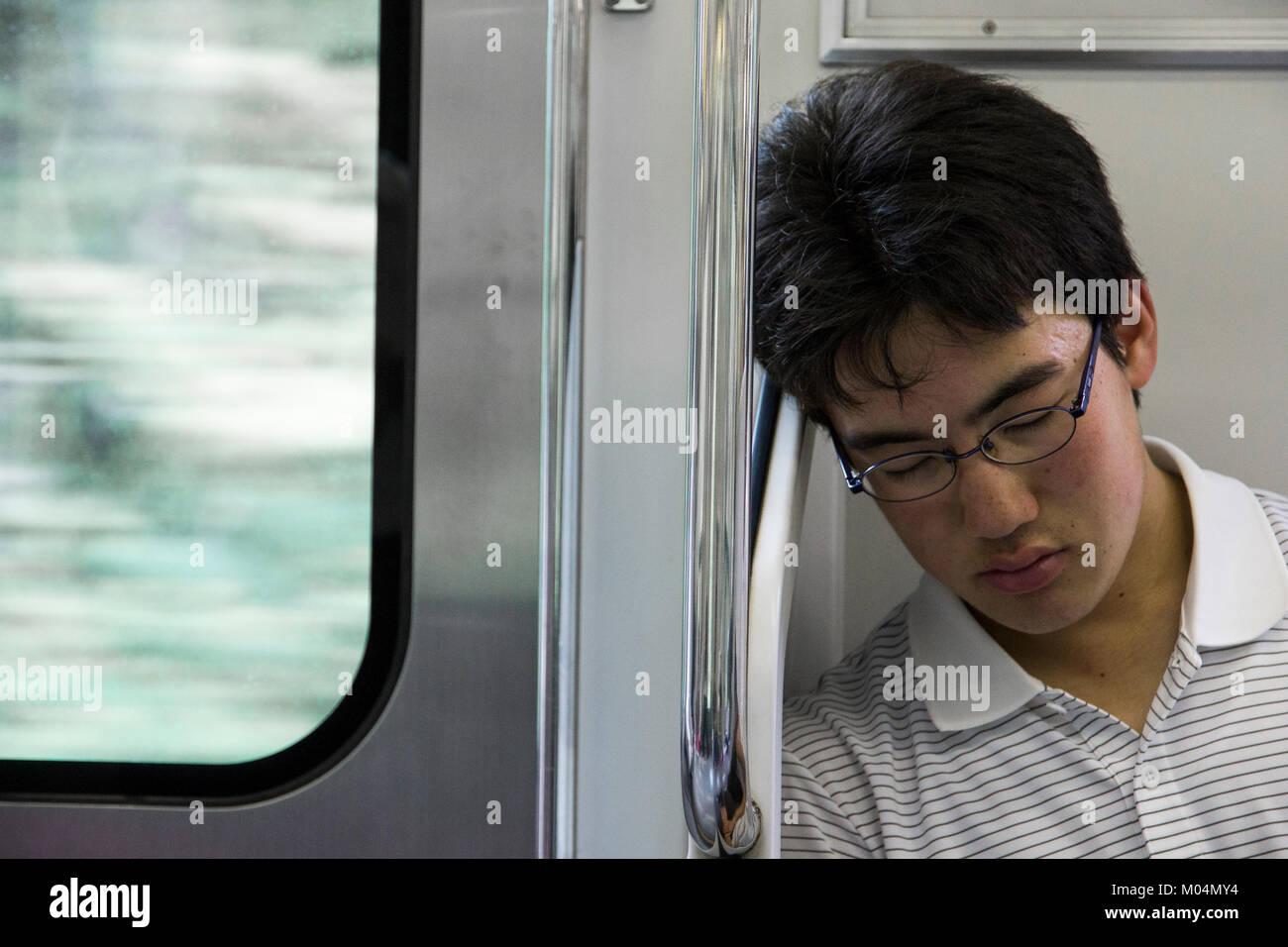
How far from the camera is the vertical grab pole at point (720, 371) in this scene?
684 mm

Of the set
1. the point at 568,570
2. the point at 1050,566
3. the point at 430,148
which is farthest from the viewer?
the point at 1050,566

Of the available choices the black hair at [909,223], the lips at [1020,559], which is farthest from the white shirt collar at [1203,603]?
the black hair at [909,223]

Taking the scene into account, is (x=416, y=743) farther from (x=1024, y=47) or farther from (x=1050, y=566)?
(x=1024, y=47)

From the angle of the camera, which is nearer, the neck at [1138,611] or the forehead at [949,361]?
the forehead at [949,361]

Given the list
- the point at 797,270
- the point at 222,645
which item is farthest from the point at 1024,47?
the point at 222,645

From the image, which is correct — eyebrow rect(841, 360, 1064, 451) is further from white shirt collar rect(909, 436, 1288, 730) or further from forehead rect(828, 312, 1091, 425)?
white shirt collar rect(909, 436, 1288, 730)

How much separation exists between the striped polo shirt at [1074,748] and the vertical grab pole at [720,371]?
414 mm

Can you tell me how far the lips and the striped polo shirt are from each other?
0.41 ft

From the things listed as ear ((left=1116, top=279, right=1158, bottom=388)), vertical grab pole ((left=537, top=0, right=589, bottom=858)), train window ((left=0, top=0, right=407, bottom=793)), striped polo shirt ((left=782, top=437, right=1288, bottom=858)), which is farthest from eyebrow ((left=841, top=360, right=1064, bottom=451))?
train window ((left=0, top=0, right=407, bottom=793))

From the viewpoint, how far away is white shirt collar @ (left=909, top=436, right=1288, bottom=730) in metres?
1.07

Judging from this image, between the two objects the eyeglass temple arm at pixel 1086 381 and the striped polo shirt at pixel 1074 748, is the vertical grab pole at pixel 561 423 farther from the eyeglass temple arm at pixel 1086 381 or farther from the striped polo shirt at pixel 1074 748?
the eyeglass temple arm at pixel 1086 381

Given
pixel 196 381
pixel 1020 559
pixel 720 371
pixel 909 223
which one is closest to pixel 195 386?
pixel 196 381

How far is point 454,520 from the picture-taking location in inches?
37.0

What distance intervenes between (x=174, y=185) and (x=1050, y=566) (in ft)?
3.10
